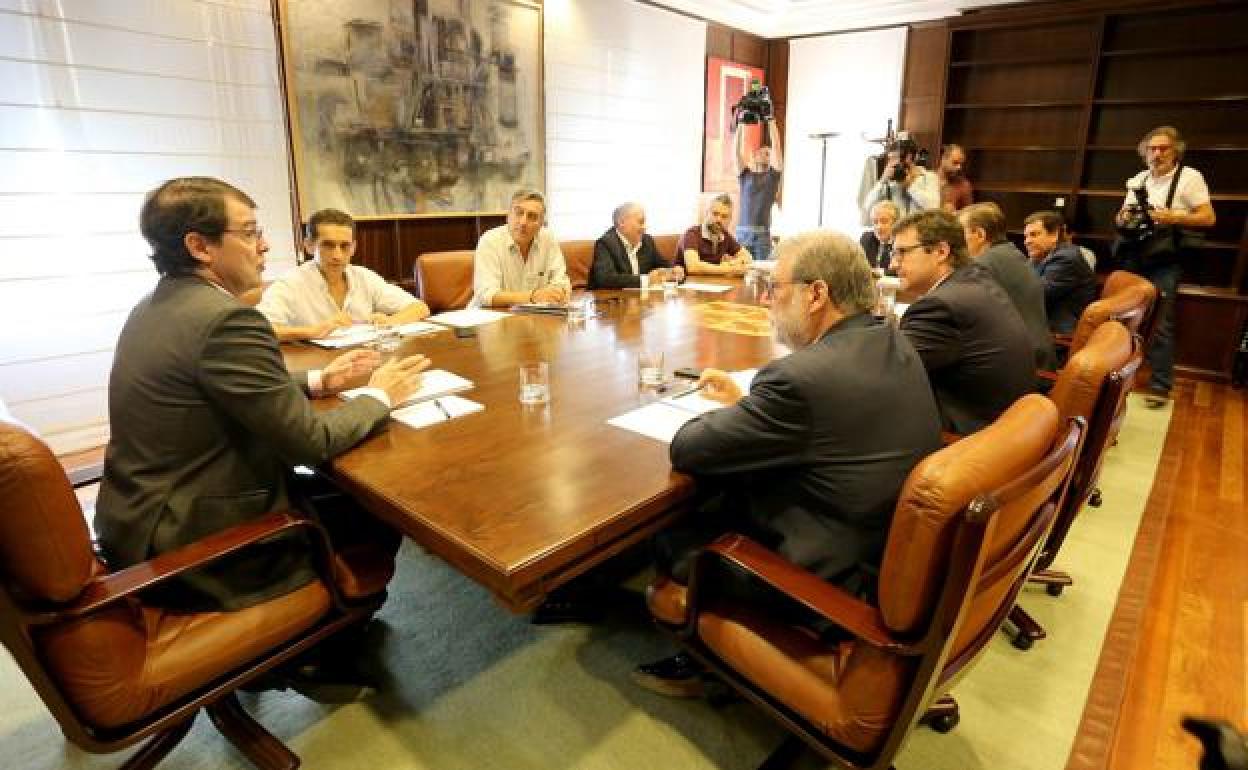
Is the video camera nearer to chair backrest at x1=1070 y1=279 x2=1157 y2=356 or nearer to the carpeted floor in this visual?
chair backrest at x1=1070 y1=279 x2=1157 y2=356

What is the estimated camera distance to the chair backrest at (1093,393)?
5.23ft

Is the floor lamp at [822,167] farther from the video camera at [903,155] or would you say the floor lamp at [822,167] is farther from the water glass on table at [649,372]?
the water glass on table at [649,372]

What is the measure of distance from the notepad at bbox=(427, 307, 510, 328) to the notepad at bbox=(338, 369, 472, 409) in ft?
2.36

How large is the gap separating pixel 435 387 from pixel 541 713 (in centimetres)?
85

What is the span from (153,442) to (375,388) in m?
0.47

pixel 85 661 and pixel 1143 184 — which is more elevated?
pixel 1143 184

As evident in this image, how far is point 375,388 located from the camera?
1688 mm

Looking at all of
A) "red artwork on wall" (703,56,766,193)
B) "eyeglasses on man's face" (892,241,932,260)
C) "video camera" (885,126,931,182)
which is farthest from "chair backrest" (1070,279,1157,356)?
"red artwork on wall" (703,56,766,193)

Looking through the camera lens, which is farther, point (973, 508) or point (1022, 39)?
point (1022, 39)

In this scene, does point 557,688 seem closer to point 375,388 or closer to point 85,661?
point 375,388

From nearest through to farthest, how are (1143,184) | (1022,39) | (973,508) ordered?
1. (973,508)
2. (1143,184)
3. (1022,39)

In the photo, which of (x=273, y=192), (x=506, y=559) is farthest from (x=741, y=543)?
(x=273, y=192)

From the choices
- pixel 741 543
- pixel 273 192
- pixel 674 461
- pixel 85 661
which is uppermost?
pixel 273 192

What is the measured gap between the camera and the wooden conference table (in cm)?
114
